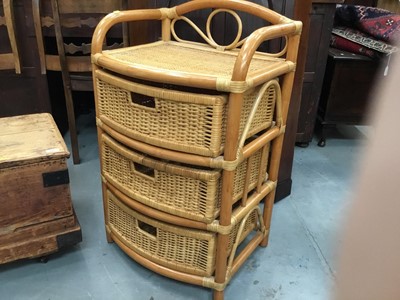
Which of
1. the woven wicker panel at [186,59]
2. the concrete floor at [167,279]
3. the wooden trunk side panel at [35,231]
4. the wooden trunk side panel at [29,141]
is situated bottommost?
the concrete floor at [167,279]

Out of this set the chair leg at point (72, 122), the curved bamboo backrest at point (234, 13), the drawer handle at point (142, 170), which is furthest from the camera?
the chair leg at point (72, 122)

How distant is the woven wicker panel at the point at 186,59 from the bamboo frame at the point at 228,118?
0.04m

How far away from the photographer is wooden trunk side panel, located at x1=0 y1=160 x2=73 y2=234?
1.10 meters

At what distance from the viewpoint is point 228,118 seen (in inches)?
35.1

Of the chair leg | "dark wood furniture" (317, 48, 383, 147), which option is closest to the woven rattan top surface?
the chair leg

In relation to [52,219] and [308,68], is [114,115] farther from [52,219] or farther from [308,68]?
[308,68]

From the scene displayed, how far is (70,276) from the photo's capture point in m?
1.22

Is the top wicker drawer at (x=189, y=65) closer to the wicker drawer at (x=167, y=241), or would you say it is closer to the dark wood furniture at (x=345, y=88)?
the wicker drawer at (x=167, y=241)

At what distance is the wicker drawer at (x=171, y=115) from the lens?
2.96ft

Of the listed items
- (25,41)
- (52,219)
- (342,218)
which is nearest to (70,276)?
(52,219)

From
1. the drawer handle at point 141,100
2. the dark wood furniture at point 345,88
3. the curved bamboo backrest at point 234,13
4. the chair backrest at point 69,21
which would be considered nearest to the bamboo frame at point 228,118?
the curved bamboo backrest at point 234,13

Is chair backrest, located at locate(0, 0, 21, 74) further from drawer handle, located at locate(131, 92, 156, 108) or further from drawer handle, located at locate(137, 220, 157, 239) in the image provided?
drawer handle, located at locate(137, 220, 157, 239)

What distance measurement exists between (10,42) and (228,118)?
4.48 feet

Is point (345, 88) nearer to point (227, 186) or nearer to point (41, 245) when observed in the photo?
point (227, 186)
